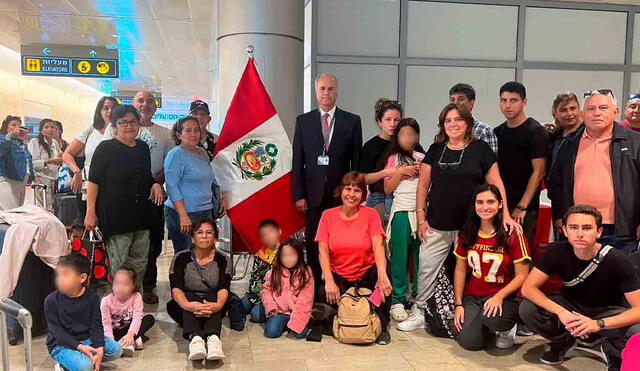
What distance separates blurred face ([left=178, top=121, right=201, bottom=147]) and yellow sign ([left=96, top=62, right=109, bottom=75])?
7.60 metres

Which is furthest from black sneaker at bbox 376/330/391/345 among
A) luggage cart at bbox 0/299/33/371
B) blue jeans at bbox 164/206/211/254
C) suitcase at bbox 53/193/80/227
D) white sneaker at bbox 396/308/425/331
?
suitcase at bbox 53/193/80/227

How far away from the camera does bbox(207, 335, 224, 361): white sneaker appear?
283cm

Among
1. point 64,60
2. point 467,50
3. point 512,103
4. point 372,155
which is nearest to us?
point 512,103

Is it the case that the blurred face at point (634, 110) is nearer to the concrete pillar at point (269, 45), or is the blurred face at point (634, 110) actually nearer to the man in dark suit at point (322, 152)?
the man in dark suit at point (322, 152)

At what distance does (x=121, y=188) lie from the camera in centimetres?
341

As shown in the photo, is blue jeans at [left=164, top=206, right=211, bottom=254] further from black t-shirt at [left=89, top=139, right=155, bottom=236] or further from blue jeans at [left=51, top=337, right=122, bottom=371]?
blue jeans at [left=51, top=337, right=122, bottom=371]

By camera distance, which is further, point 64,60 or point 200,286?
point 64,60

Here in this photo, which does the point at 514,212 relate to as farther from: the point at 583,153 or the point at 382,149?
the point at 382,149

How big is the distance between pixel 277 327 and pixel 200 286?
56 cm

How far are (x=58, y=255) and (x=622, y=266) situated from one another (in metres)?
3.21

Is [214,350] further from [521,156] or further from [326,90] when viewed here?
[521,156]

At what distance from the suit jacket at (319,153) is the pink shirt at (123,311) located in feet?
4.17

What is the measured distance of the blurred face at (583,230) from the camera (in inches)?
103

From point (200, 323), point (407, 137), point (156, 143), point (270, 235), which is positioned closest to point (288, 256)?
point (270, 235)
